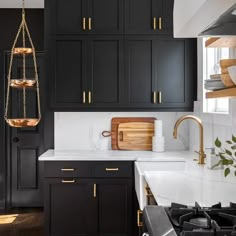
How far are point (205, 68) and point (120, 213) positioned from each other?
5.27 ft

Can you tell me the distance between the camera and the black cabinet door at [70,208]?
3.96 m

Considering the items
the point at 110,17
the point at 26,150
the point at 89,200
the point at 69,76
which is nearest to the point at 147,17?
the point at 110,17

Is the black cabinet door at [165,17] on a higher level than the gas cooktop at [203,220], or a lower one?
higher

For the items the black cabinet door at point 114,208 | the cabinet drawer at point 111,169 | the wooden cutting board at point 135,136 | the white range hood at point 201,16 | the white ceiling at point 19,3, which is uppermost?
the white ceiling at point 19,3

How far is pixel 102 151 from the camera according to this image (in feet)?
14.5

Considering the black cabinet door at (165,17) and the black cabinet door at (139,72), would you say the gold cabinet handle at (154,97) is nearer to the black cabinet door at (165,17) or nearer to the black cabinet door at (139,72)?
the black cabinet door at (139,72)

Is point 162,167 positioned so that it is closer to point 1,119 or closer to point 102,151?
point 102,151

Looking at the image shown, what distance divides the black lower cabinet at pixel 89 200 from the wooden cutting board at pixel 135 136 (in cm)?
50

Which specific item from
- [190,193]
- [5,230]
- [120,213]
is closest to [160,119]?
[120,213]

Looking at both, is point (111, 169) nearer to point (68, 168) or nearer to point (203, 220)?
point (68, 168)

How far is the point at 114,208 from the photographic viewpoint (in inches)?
156

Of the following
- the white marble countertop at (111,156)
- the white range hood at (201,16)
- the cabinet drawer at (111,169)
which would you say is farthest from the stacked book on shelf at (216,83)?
the cabinet drawer at (111,169)

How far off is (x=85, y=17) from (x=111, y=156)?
4.65 feet

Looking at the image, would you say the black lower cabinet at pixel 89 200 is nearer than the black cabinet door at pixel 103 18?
Yes
